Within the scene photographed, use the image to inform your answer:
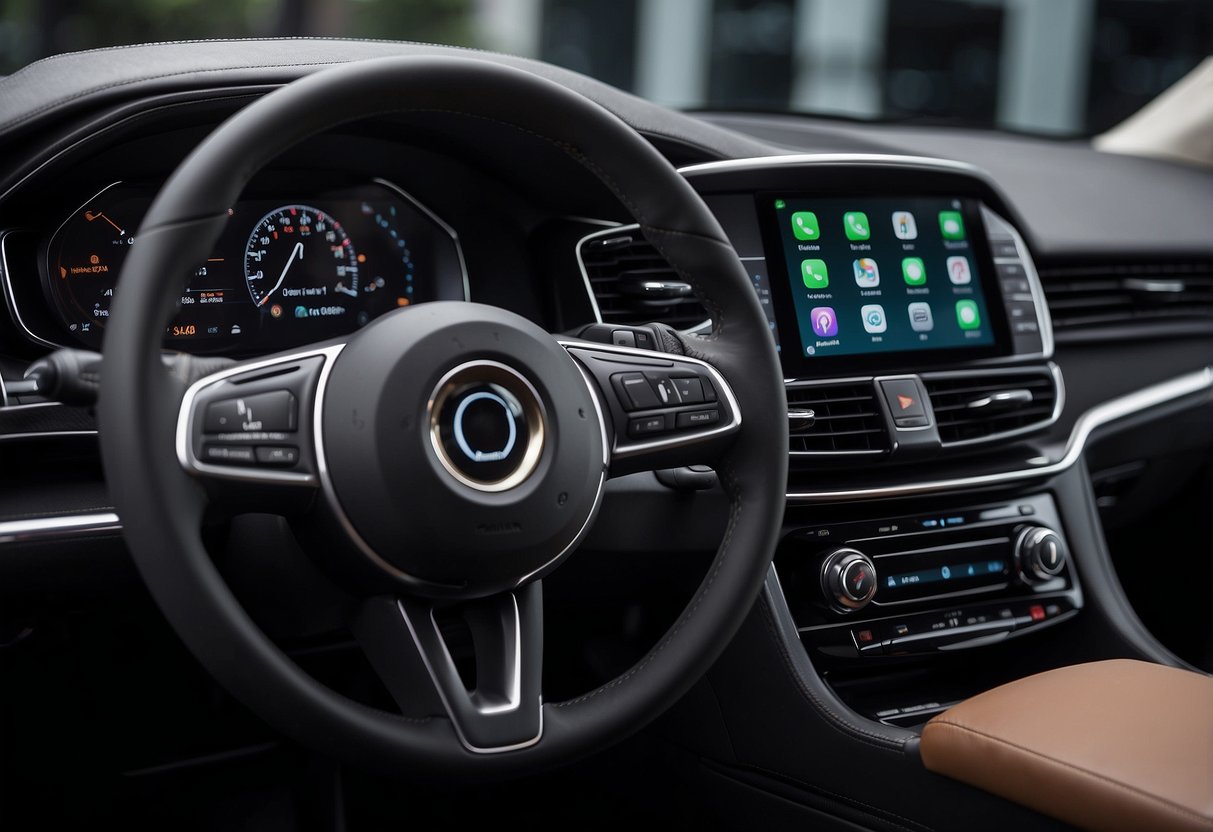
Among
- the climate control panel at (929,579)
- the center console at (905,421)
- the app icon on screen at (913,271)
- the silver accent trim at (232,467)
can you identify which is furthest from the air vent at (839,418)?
the silver accent trim at (232,467)

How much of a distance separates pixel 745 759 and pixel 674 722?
15 centimetres

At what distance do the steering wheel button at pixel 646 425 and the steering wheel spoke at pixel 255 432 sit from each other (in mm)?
305

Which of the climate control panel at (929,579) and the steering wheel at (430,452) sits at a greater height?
the steering wheel at (430,452)

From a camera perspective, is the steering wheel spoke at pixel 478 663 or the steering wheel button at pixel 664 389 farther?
the steering wheel button at pixel 664 389

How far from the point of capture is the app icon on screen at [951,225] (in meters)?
1.80

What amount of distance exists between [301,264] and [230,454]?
60cm

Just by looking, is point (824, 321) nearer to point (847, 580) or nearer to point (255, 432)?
point (847, 580)

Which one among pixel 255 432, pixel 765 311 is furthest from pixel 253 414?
pixel 765 311

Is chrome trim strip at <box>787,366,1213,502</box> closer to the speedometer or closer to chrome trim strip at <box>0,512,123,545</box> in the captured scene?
the speedometer

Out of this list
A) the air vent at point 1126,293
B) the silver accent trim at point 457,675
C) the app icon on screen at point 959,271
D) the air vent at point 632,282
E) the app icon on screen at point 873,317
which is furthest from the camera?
the air vent at point 1126,293

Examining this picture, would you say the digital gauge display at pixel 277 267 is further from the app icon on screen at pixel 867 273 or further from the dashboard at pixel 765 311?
the app icon on screen at pixel 867 273

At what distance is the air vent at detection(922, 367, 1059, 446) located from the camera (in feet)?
5.61

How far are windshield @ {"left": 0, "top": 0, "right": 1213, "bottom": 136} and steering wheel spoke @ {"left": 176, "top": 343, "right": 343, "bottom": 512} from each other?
5656 millimetres

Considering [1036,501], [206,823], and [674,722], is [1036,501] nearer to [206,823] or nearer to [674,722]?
[674,722]
